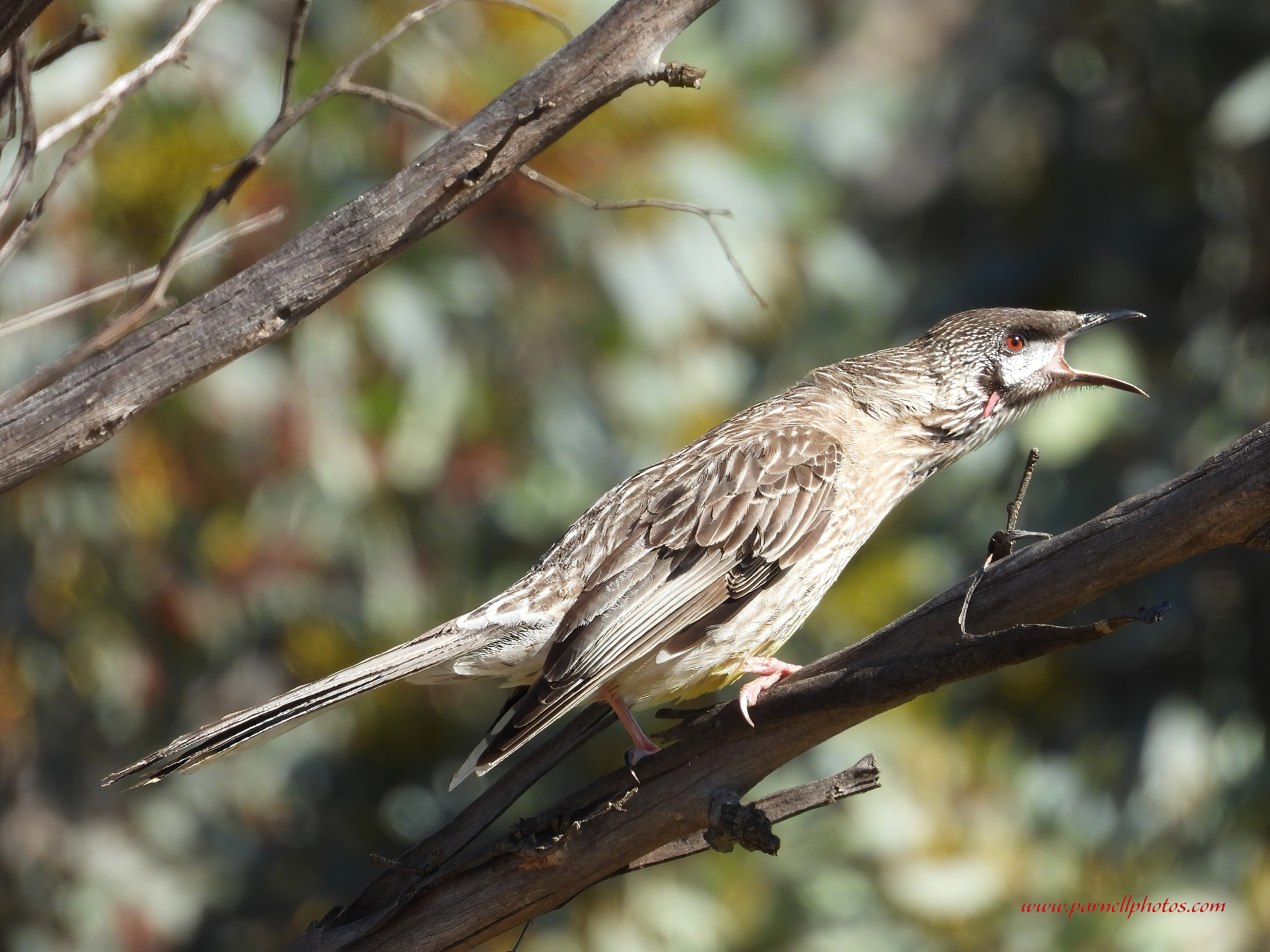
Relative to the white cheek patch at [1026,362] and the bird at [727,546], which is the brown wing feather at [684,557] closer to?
the bird at [727,546]

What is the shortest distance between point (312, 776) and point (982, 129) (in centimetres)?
822

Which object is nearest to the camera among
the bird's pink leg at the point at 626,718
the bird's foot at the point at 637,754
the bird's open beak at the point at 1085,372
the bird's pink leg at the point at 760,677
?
the bird's pink leg at the point at 760,677

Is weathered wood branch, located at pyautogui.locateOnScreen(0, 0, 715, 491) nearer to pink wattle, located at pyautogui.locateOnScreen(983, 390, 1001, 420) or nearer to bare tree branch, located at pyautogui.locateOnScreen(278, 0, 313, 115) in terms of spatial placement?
bare tree branch, located at pyautogui.locateOnScreen(278, 0, 313, 115)

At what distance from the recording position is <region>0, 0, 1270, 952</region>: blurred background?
6.43 meters

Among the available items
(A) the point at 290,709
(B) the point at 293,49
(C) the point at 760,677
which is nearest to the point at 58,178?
(B) the point at 293,49

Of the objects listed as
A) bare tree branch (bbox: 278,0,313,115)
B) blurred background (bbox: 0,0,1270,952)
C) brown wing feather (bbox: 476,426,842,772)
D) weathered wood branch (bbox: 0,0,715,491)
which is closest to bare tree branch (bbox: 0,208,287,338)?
weathered wood branch (bbox: 0,0,715,491)

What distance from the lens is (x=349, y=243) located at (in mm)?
2695

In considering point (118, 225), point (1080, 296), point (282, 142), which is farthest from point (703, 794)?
point (1080, 296)

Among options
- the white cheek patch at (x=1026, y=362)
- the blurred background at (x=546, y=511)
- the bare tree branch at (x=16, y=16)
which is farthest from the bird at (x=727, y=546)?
the blurred background at (x=546, y=511)

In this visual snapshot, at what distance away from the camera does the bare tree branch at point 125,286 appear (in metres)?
2.73

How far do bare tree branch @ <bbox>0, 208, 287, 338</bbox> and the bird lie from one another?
3.21 ft

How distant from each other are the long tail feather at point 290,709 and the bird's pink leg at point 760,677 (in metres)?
0.82

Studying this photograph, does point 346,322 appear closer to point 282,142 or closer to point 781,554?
point 282,142

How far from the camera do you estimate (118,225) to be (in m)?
6.11
